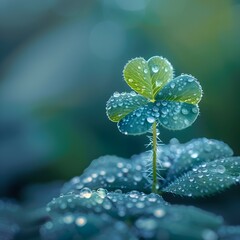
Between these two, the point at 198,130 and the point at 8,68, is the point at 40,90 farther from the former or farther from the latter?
the point at 198,130

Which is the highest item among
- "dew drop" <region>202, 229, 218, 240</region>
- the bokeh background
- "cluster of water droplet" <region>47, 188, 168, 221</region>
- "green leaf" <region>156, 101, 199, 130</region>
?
the bokeh background

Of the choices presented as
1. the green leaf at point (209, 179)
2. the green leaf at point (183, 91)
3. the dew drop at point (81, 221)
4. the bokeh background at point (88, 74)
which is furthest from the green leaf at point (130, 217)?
the bokeh background at point (88, 74)

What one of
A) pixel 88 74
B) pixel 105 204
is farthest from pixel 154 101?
pixel 88 74

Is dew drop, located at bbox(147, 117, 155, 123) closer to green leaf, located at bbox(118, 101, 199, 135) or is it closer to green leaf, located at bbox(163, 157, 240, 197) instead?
green leaf, located at bbox(118, 101, 199, 135)

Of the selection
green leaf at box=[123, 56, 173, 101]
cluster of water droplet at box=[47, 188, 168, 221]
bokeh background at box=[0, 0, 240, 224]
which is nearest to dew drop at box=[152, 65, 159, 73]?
green leaf at box=[123, 56, 173, 101]

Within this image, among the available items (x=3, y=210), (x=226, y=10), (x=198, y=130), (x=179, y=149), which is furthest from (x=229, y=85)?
(x=3, y=210)

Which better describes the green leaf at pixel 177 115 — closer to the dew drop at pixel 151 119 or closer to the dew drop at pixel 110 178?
the dew drop at pixel 151 119
